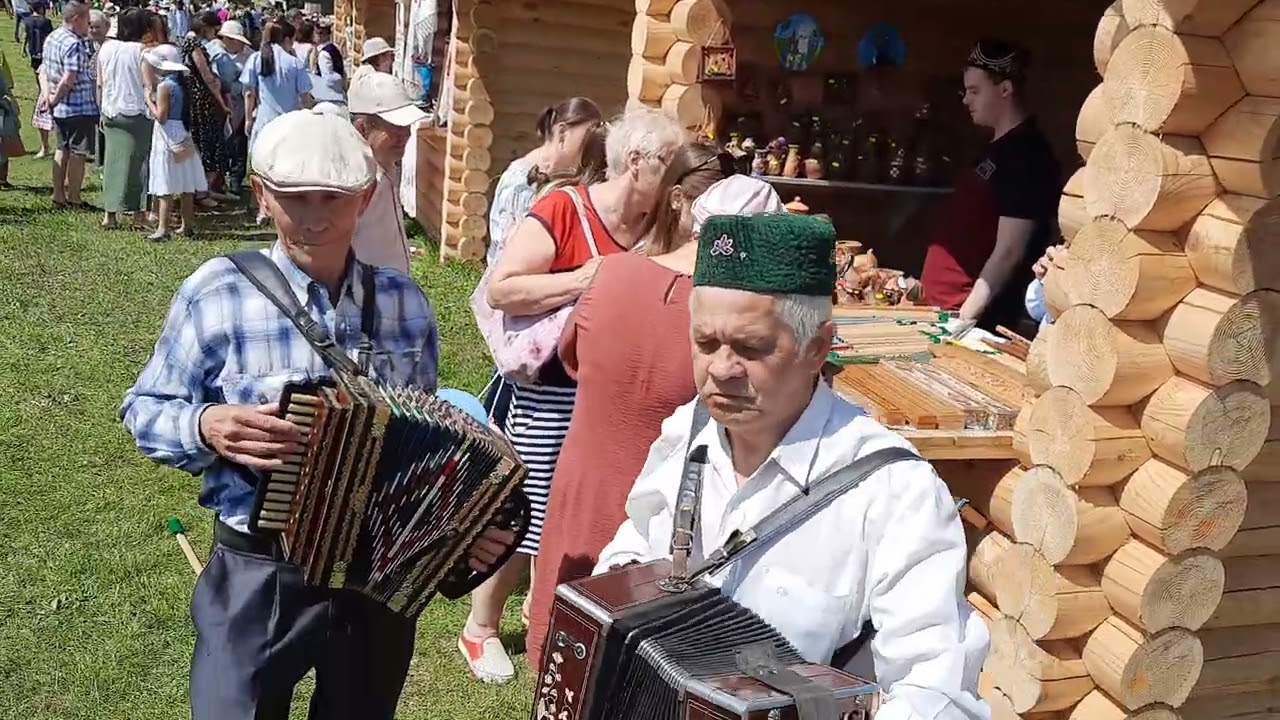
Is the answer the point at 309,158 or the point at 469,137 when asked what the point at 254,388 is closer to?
the point at 309,158

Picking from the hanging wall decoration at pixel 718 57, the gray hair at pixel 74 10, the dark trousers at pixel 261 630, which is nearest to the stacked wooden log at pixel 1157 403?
the dark trousers at pixel 261 630

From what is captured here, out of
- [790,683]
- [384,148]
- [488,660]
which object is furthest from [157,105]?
[790,683]

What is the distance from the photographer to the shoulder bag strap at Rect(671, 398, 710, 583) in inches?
80.7

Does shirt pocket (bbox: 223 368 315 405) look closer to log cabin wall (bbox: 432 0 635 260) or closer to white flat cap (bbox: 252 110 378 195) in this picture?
white flat cap (bbox: 252 110 378 195)

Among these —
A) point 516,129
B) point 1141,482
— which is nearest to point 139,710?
point 1141,482

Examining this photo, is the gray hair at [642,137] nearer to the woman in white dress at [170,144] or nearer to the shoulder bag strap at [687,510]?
the shoulder bag strap at [687,510]

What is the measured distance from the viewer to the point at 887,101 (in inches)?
297

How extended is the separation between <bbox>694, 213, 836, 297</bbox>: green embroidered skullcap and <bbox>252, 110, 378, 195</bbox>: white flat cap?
996 mm

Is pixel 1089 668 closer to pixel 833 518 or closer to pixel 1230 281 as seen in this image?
pixel 1230 281

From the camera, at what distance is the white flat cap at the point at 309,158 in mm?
2562

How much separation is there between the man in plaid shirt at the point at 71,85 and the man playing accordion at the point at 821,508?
37.7ft

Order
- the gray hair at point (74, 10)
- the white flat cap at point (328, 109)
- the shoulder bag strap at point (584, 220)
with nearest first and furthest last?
the white flat cap at point (328, 109), the shoulder bag strap at point (584, 220), the gray hair at point (74, 10)

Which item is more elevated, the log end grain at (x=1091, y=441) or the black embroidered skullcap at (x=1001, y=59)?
the black embroidered skullcap at (x=1001, y=59)

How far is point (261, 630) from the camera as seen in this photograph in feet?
9.11
